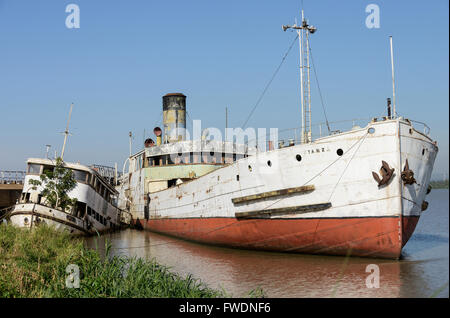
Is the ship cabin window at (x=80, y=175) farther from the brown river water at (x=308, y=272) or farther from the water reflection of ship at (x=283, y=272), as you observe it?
the water reflection of ship at (x=283, y=272)

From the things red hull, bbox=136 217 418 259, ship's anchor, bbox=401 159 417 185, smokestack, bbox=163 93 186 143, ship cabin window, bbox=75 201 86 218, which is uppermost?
smokestack, bbox=163 93 186 143

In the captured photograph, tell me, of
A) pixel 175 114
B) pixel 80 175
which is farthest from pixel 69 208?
pixel 175 114

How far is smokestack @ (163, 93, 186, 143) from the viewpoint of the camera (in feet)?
91.7

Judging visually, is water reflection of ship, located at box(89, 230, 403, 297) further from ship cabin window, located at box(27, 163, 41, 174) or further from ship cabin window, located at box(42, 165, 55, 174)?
ship cabin window, located at box(27, 163, 41, 174)

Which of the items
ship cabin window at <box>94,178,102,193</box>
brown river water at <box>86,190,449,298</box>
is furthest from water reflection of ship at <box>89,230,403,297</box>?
ship cabin window at <box>94,178,102,193</box>

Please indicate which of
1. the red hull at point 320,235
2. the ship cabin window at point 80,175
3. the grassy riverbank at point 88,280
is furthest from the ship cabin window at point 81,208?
the grassy riverbank at point 88,280

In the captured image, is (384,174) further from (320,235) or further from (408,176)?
A: (320,235)

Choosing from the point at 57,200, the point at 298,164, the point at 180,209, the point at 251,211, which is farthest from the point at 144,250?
the point at 298,164

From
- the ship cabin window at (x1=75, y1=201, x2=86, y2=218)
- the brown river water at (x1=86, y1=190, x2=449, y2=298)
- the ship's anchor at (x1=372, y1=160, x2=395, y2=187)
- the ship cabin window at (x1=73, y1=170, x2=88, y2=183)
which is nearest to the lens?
the brown river water at (x1=86, y1=190, x2=449, y2=298)

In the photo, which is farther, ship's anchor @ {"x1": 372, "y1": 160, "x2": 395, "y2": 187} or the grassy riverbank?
ship's anchor @ {"x1": 372, "y1": 160, "x2": 395, "y2": 187}

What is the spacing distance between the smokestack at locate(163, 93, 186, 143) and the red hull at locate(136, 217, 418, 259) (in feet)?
38.7

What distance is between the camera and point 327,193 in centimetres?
1377

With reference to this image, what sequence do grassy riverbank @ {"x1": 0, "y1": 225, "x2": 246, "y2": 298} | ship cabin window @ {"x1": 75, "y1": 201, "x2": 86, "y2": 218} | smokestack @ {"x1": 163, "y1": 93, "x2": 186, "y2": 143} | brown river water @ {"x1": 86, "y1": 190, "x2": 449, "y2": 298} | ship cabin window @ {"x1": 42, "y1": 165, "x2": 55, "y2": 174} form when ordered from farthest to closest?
1. smokestack @ {"x1": 163, "y1": 93, "x2": 186, "y2": 143}
2. ship cabin window @ {"x1": 75, "y1": 201, "x2": 86, "y2": 218}
3. ship cabin window @ {"x1": 42, "y1": 165, "x2": 55, "y2": 174}
4. brown river water @ {"x1": 86, "y1": 190, "x2": 449, "y2": 298}
5. grassy riverbank @ {"x1": 0, "y1": 225, "x2": 246, "y2": 298}
